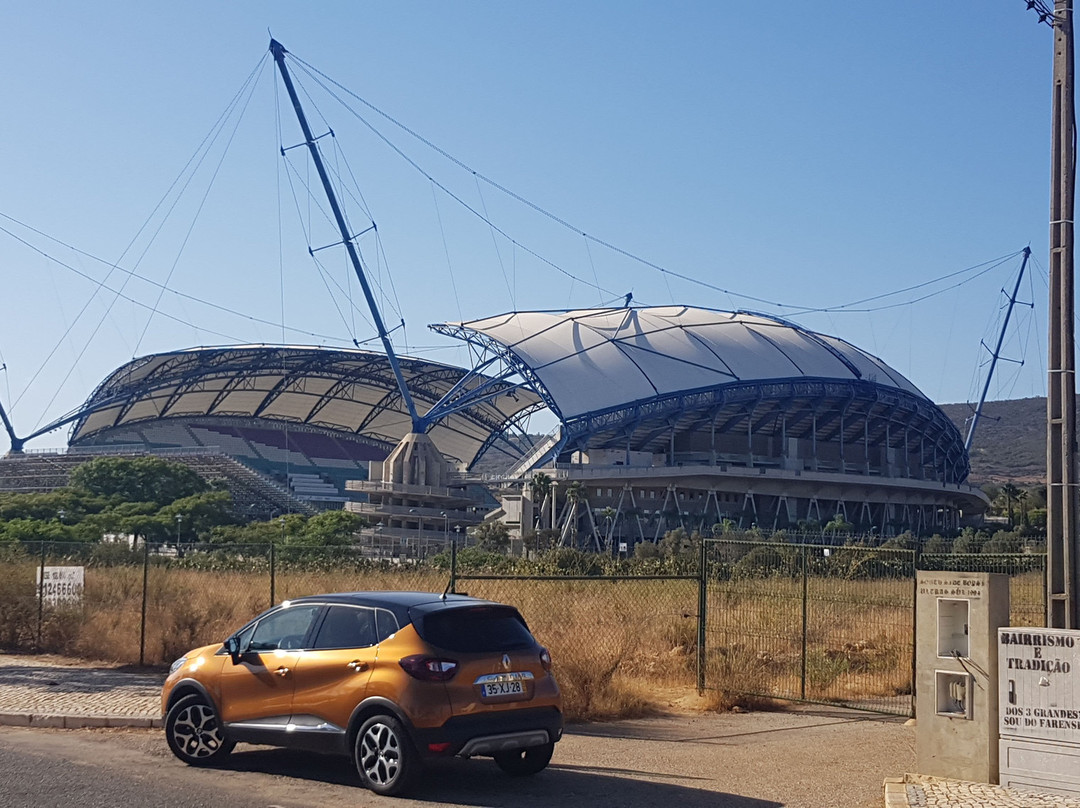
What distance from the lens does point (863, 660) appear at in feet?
57.1

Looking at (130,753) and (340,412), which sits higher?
(340,412)

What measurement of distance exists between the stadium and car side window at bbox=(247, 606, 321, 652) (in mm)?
63842

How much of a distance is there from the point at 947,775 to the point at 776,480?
81.5m

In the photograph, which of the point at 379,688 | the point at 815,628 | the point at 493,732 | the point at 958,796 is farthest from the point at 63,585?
the point at 958,796

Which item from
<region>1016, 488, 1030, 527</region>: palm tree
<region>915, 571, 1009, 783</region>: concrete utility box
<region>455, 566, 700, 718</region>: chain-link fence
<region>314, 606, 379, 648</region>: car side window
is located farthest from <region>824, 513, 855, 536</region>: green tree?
<region>314, 606, 379, 648</region>: car side window

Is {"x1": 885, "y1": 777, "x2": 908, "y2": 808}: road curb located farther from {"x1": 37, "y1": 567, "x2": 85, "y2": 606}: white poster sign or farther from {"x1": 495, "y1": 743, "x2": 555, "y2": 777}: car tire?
{"x1": 37, "y1": 567, "x2": 85, "y2": 606}: white poster sign

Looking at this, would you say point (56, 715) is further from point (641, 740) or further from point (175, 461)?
point (175, 461)

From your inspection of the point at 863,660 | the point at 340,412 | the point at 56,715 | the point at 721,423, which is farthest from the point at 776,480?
→ the point at 56,715

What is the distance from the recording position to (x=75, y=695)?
51.4ft

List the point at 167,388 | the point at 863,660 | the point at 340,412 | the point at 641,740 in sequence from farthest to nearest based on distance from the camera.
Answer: the point at 340,412, the point at 167,388, the point at 863,660, the point at 641,740

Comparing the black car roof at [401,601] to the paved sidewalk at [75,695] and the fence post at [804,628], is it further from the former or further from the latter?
the fence post at [804,628]

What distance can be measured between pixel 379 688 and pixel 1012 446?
18490cm

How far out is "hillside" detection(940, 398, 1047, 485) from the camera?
164 metres

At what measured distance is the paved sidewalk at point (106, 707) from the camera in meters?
9.34
